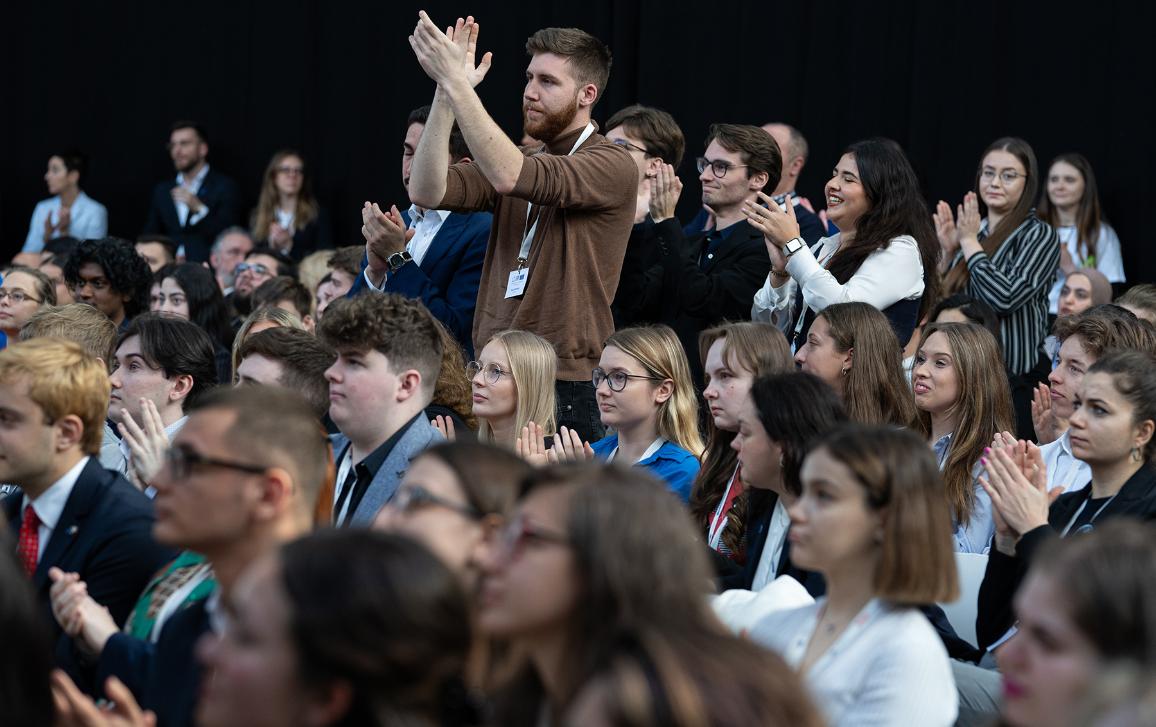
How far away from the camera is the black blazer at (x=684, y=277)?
15.8 feet

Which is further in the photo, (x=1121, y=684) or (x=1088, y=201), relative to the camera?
(x=1088, y=201)

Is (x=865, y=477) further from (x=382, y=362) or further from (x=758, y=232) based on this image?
(x=758, y=232)

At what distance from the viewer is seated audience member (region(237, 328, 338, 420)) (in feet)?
13.1

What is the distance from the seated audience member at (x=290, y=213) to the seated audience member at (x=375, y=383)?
555 centimetres

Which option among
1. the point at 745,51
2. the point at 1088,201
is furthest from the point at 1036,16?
the point at 745,51

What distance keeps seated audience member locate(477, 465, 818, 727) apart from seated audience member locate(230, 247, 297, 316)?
5081mm

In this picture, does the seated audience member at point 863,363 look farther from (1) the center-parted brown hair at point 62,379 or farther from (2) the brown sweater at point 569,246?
(1) the center-parted brown hair at point 62,379

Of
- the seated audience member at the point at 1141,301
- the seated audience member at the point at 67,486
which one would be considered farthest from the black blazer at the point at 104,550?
the seated audience member at the point at 1141,301

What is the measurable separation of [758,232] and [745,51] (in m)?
2.90

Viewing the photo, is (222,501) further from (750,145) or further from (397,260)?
(750,145)

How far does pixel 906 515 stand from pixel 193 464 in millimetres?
1195

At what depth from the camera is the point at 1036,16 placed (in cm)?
685

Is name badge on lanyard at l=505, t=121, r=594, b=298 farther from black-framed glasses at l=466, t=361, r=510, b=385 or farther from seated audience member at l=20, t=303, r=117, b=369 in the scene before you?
seated audience member at l=20, t=303, r=117, b=369

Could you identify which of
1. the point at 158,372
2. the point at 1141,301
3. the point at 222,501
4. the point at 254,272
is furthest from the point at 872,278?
the point at 254,272
